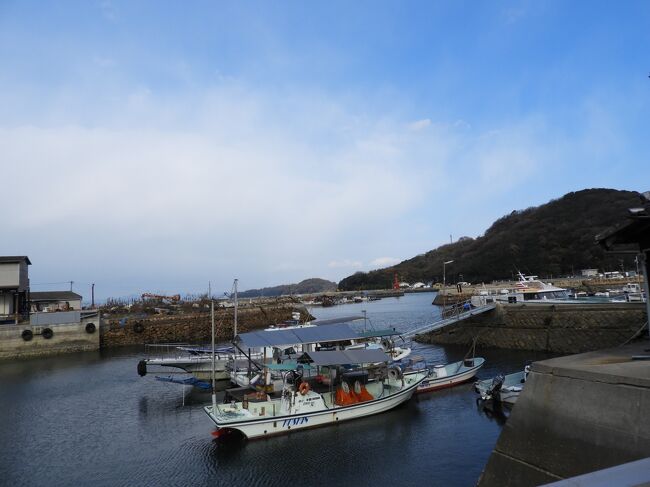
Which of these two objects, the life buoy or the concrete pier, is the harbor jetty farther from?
the concrete pier

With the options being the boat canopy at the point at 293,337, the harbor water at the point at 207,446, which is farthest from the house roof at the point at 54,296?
the boat canopy at the point at 293,337

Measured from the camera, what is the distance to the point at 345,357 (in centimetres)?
1869

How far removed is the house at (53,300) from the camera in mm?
56269

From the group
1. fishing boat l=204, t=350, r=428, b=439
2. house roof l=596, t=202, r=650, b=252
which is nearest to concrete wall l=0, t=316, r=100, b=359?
fishing boat l=204, t=350, r=428, b=439

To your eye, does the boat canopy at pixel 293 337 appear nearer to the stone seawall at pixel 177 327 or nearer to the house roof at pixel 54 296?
the stone seawall at pixel 177 327

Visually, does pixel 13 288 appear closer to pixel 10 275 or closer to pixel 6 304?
pixel 10 275

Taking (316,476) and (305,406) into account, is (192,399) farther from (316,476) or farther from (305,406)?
(316,476)

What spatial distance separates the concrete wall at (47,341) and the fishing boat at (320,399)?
101ft

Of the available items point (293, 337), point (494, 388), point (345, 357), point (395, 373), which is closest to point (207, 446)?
point (293, 337)

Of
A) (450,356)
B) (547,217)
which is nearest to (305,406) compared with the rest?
(450,356)

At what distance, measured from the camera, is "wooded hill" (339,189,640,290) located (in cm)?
10094

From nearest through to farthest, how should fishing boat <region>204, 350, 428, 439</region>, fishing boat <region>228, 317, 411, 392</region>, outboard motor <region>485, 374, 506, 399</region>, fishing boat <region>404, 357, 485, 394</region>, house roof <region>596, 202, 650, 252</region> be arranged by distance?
house roof <region>596, 202, 650, 252</region> → fishing boat <region>204, 350, 428, 439</region> → outboard motor <region>485, 374, 506, 399</region> → fishing boat <region>228, 317, 411, 392</region> → fishing boat <region>404, 357, 485, 394</region>

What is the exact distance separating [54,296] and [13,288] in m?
21.0

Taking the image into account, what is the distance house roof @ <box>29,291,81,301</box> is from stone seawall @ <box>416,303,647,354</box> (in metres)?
53.1
